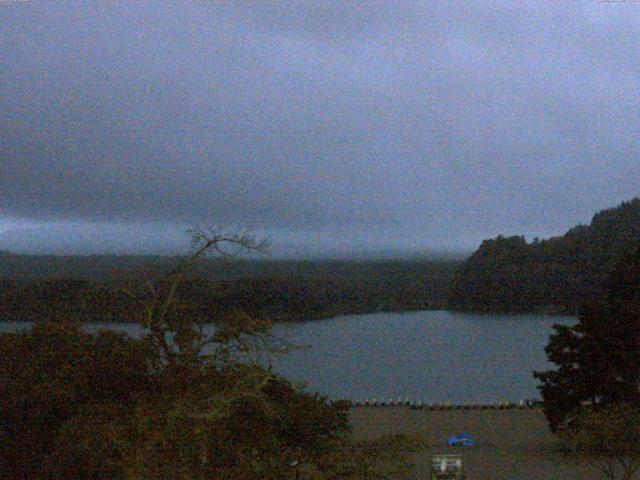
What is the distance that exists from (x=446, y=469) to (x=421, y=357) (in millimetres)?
22998

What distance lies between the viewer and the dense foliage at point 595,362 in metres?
12.9

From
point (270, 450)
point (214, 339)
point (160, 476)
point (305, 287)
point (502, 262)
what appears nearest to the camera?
point (160, 476)

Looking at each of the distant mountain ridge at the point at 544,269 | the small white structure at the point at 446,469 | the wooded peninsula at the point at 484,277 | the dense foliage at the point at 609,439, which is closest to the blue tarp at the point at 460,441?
the small white structure at the point at 446,469

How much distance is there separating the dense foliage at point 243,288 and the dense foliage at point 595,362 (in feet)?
20.6

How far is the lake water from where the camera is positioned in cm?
2592

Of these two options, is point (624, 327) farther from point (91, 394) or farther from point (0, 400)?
point (0, 400)

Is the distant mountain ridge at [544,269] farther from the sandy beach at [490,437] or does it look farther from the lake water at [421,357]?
the sandy beach at [490,437]

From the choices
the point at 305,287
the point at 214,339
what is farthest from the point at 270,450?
the point at 305,287

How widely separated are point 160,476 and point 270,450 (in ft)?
3.45

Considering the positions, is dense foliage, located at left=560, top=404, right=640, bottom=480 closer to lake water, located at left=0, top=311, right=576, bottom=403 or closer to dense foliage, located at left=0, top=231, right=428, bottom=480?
dense foliage, located at left=0, top=231, right=428, bottom=480

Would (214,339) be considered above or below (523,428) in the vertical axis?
above

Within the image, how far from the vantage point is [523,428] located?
56.7 feet

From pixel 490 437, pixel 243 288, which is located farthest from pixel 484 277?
pixel 490 437

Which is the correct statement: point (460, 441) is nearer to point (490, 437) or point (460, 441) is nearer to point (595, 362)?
point (490, 437)
